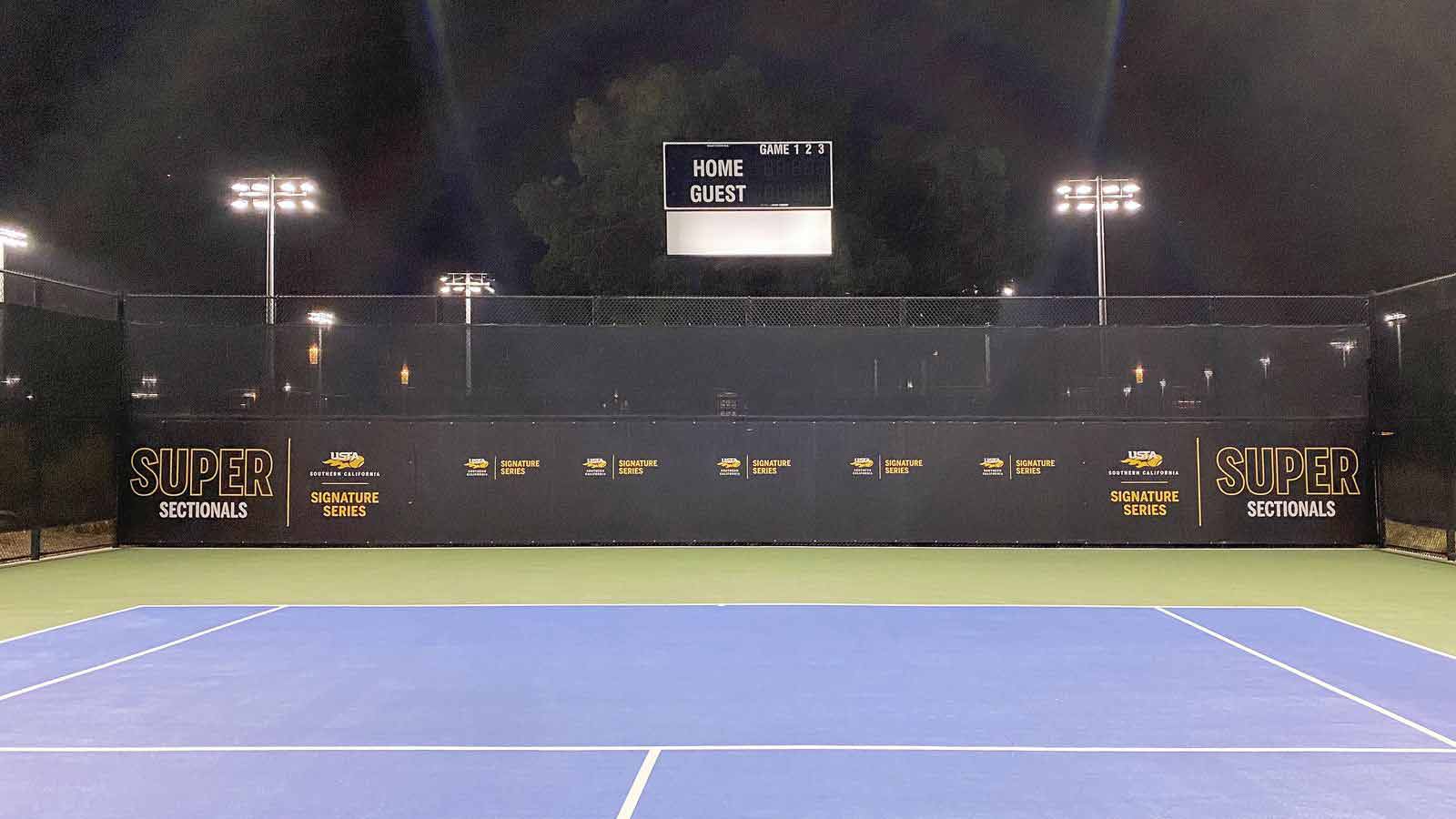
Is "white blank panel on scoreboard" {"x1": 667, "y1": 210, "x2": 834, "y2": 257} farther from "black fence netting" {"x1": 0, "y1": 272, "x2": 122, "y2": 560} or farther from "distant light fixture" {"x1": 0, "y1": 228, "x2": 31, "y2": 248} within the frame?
"distant light fixture" {"x1": 0, "y1": 228, "x2": 31, "y2": 248}

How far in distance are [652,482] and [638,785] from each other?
491 inches

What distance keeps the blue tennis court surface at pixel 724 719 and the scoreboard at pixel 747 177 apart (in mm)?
8598

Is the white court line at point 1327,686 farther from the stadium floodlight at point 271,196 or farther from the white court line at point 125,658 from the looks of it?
the stadium floodlight at point 271,196

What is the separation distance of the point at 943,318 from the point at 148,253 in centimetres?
2686

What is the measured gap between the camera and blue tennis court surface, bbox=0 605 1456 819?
5180 mm

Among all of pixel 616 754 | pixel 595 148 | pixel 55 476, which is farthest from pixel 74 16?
pixel 616 754

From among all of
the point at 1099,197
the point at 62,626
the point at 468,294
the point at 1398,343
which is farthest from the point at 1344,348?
the point at 62,626

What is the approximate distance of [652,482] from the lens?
17.8m

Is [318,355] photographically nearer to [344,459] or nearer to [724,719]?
[344,459]

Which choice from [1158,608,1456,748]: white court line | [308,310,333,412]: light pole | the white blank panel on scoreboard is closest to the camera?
[1158,608,1456,748]: white court line

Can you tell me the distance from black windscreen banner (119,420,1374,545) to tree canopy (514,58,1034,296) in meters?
11.9

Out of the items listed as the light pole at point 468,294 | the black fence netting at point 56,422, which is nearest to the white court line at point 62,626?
the black fence netting at point 56,422

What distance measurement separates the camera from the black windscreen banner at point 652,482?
17.7m

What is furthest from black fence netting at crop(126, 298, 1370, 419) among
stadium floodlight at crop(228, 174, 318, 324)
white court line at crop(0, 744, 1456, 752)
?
white court line at crop(0, 744, 1456, 752)
